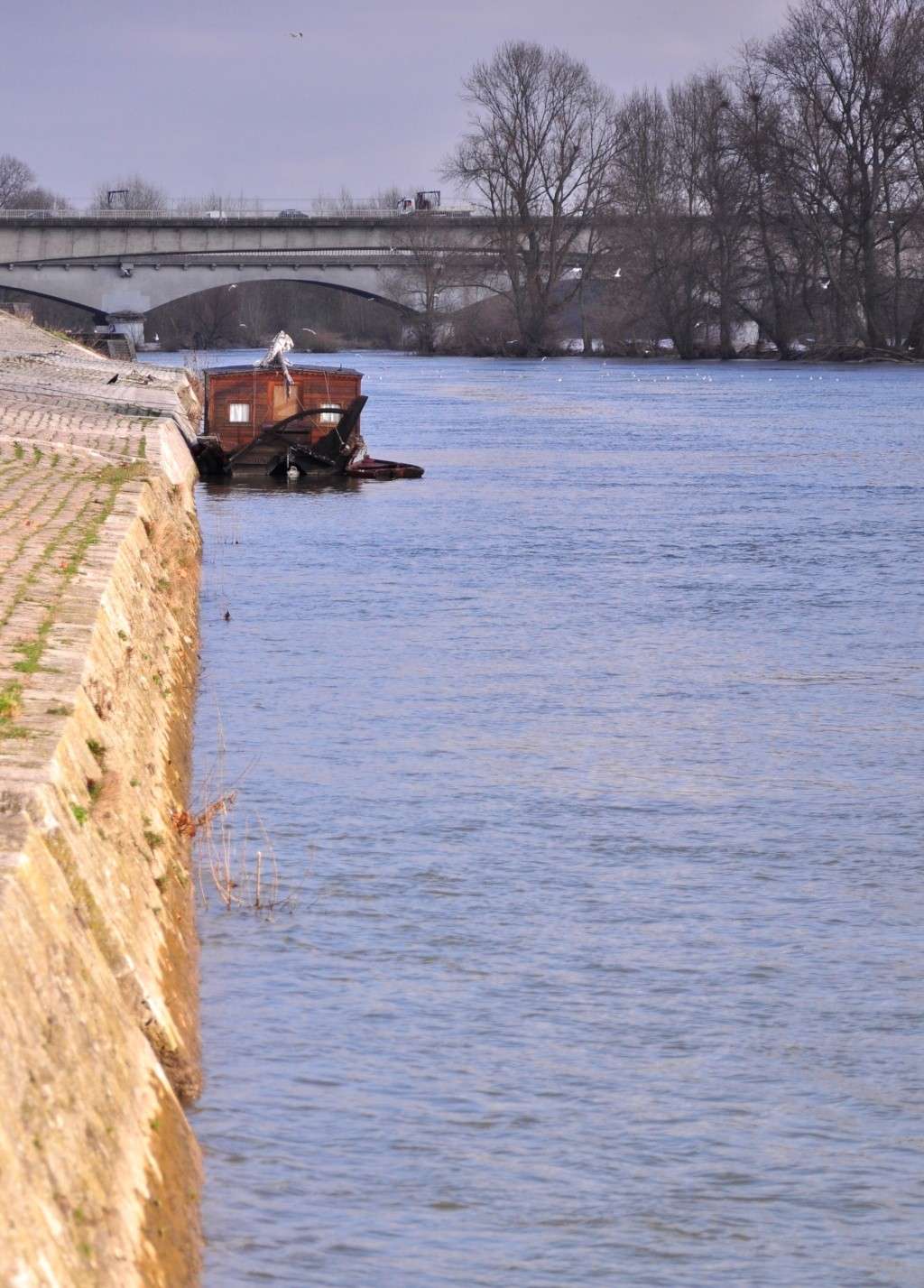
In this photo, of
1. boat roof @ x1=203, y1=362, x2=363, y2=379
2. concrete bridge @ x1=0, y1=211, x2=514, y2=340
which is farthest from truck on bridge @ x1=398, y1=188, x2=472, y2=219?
boat roof @ x1=203, y1=362, x2=363, y2=379

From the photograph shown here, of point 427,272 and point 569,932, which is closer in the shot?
point 569,932

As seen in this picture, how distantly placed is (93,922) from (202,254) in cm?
9659

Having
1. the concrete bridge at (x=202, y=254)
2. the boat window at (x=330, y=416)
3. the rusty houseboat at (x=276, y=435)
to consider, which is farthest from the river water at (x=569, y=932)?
the concrete bridge at (x=202, y=254)

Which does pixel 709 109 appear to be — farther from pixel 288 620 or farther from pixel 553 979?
pixel 553 979

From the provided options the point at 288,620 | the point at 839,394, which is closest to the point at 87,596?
the point at 288,620

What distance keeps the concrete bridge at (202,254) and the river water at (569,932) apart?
80491mm

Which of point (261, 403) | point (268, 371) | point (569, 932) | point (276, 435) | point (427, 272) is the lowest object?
point (569, 932)

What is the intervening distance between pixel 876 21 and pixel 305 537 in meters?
60.9

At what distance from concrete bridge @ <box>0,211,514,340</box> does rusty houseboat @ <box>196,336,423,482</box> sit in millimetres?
62853

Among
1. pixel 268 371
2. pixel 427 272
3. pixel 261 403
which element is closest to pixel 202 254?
pixel 427 272

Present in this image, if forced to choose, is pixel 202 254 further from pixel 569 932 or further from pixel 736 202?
pixel 569 932

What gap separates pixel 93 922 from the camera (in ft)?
17.7

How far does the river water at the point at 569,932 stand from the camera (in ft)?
18.7

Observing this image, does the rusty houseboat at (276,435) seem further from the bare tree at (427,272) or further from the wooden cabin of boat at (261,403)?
the bare tree at (427,272)
